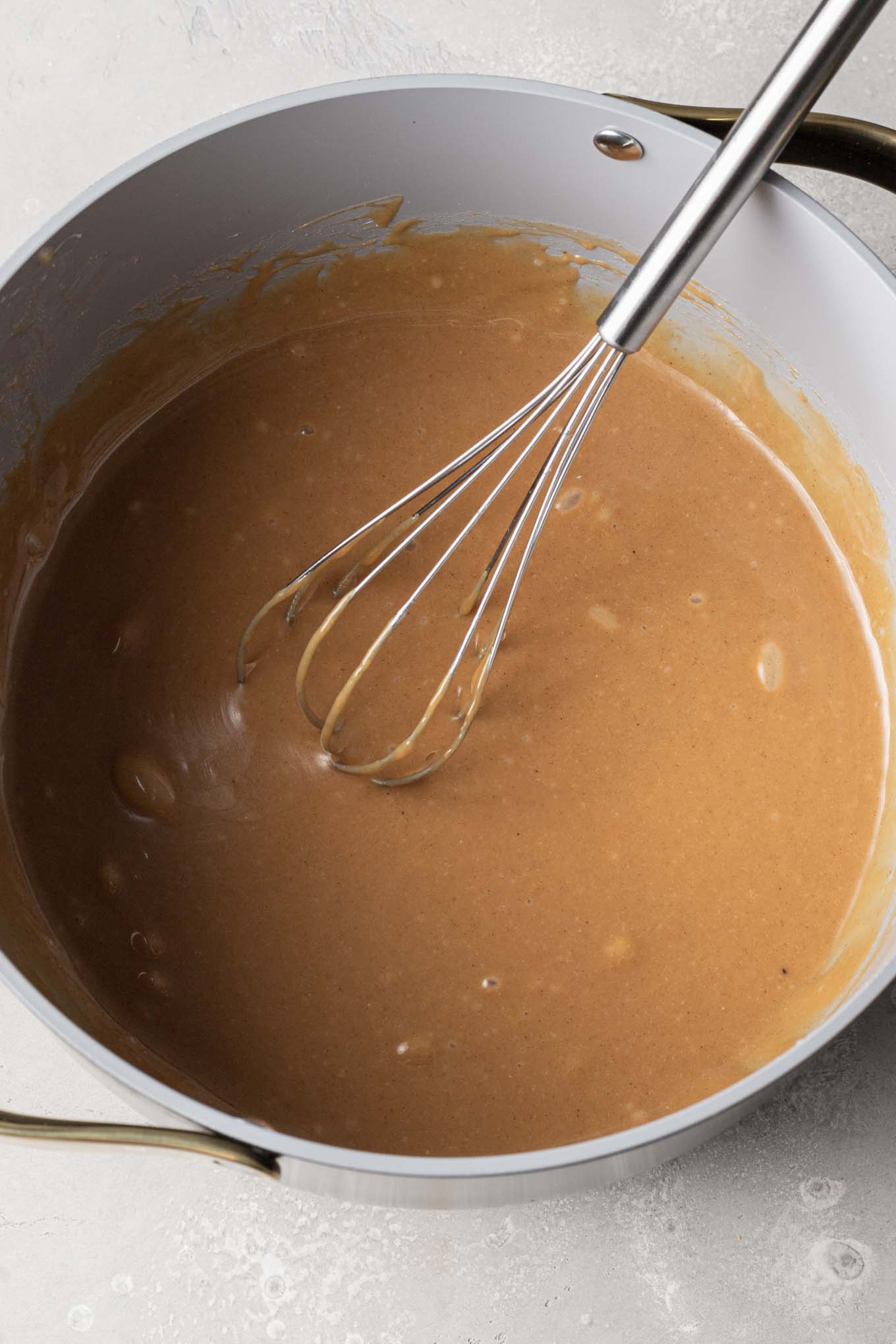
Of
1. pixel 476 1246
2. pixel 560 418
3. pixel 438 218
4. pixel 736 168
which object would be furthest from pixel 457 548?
pixel 476 1246

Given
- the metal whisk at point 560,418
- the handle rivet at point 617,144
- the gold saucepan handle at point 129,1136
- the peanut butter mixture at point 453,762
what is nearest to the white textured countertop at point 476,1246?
the peanut butter mixture at point 453,762

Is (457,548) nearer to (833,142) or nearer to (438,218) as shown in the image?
(438,218)

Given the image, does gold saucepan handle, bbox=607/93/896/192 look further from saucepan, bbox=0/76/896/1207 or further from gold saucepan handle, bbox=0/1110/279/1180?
gold saucepan handle, bbox=0/1110/279/1180

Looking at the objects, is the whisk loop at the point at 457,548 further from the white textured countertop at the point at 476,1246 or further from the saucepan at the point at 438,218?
the white textured countertop at the point at 476,1246

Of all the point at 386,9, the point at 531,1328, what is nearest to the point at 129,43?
the point at 386,9

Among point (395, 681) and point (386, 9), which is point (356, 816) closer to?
point (395, 681)

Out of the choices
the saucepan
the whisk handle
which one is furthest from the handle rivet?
the whisk handle
